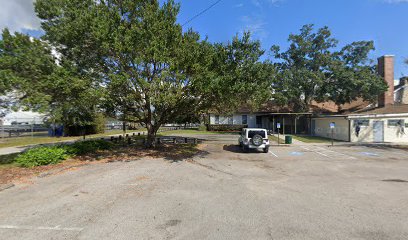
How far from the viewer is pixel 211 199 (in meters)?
6.52

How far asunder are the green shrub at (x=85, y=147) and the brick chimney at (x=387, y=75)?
3535 cm

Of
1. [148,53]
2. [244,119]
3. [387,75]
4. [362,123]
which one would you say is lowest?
[362,123]

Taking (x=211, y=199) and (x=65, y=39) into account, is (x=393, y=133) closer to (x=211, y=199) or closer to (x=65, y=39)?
(x=211, y=199)

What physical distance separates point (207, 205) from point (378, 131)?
25551 millimetres

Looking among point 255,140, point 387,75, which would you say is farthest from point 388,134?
point 255,140

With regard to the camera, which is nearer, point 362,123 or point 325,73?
point 362,123

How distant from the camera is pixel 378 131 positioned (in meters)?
23.6

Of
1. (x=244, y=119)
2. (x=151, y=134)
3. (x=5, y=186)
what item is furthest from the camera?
(x=244, y=119)

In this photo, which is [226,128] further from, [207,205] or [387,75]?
[207,205]

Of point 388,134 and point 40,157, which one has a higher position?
point 388,134

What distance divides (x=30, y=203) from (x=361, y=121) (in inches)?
1123

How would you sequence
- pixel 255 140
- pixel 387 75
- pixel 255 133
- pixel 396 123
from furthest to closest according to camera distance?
pixel 387 75, pixel 396 123, pixel 255 133, pixel 255 140

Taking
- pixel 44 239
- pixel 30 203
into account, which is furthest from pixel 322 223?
pixel 30 203

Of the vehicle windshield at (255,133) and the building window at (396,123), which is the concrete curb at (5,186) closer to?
the vehicle windshield at (255,133)
